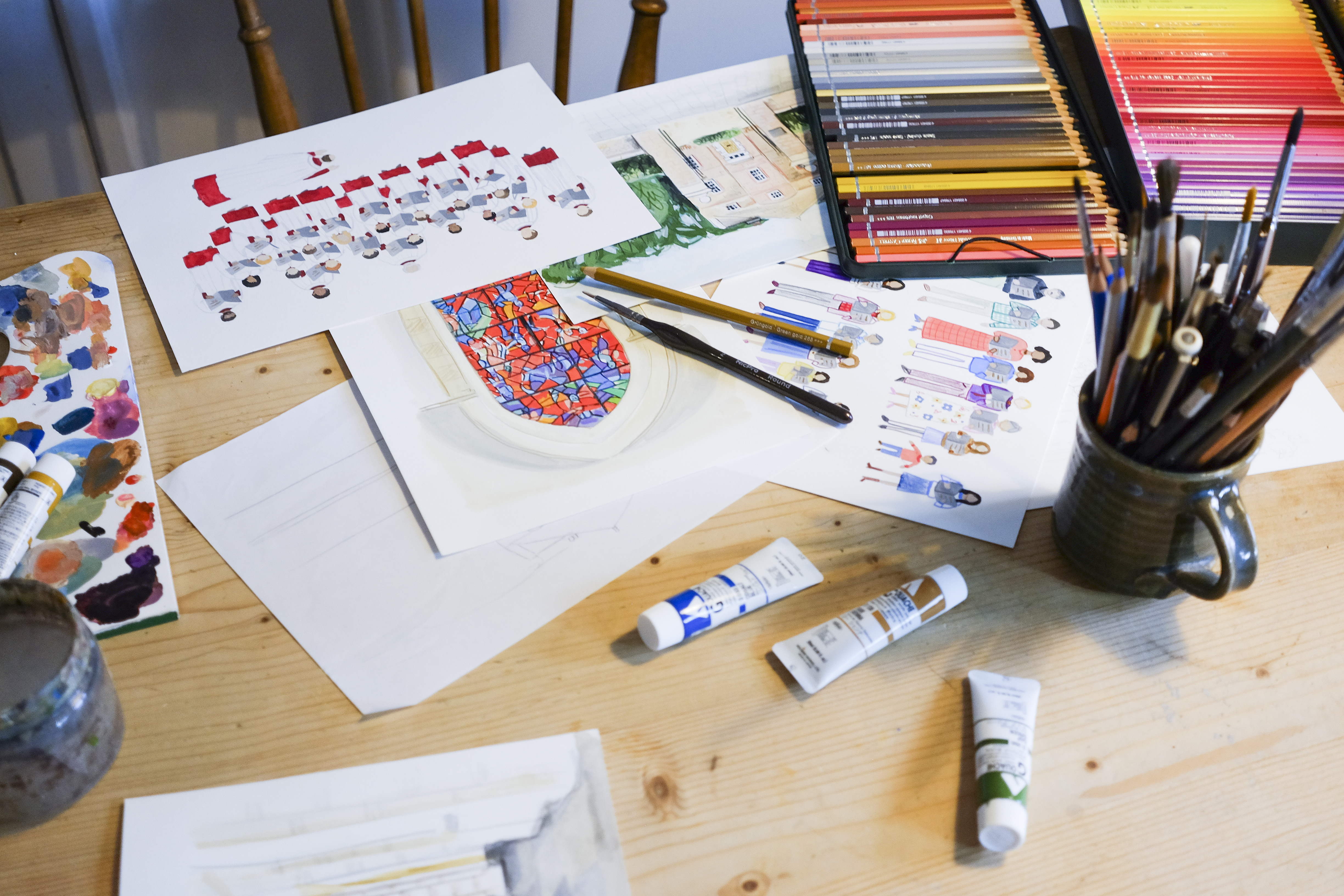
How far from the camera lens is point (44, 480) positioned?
1.88ft

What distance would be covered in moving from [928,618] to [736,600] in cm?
11

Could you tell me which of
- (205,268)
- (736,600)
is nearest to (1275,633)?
(736,600)

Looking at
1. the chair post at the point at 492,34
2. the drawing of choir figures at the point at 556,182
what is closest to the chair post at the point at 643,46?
the chair post at the point at 492,34

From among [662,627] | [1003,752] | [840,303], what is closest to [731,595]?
[662,627]

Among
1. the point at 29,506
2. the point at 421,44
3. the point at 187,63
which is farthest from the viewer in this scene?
the point at 187,63

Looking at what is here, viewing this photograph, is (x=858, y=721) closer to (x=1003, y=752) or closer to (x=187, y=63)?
(x=1003, y=752)

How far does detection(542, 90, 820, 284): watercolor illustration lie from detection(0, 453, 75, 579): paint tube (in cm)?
33

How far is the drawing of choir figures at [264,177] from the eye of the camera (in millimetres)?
785

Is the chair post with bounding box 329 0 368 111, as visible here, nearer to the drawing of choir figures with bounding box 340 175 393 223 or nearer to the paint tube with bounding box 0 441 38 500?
the drawing of choir figures with bounding box 340 175 393 223

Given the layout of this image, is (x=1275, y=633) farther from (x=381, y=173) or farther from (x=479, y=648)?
(x=381, y=173)

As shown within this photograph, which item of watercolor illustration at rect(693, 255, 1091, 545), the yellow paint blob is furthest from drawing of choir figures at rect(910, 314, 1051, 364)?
the yellow paint blob

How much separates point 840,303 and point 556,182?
25 centimetres

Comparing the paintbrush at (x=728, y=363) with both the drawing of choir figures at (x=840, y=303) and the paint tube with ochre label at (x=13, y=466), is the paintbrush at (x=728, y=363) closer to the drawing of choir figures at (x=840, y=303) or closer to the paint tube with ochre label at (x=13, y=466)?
the drawing of choir figures at (x=840, y=303)

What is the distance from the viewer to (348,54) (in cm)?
109
